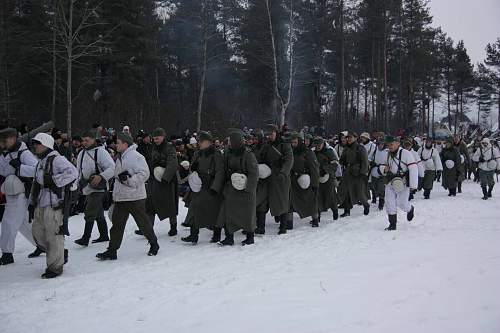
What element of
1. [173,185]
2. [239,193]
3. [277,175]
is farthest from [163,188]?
[277,175]

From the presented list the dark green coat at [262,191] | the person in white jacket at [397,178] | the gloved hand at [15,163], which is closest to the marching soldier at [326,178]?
the person in white jacket at [397,178]

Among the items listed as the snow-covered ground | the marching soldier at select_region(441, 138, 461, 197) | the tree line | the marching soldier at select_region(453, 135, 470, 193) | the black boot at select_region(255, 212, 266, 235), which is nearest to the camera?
the snow-covered ground

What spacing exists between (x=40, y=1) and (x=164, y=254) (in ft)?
51.2

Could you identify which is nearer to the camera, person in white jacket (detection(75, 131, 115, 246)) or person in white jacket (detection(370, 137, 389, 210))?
person in white jacket (detection(75, 131, 115, 246))

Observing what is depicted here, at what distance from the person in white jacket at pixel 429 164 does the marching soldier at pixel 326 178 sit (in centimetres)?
518

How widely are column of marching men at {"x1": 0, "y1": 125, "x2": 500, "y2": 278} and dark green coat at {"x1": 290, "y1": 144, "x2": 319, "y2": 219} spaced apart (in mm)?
21

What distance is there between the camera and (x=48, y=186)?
6.59 m

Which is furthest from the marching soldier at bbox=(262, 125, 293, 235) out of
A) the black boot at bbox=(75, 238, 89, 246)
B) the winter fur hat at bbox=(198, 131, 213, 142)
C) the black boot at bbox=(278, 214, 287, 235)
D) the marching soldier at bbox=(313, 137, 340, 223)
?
the black boot at bbox=(75, 238, 89, 246)

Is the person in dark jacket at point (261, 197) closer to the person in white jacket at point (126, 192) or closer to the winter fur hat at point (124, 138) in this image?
the person in white jacket at point (126, 192)

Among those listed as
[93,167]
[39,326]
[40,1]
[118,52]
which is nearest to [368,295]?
[39,326]

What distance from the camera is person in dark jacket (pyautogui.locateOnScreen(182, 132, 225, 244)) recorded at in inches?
341

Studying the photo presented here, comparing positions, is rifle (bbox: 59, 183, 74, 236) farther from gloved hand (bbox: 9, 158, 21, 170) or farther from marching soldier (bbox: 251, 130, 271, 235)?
marching soldier (bbox: 251, 130, 271, 235)

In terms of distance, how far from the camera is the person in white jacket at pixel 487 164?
14562mm

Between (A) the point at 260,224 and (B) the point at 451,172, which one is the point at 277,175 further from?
(B) the point at 451,172
